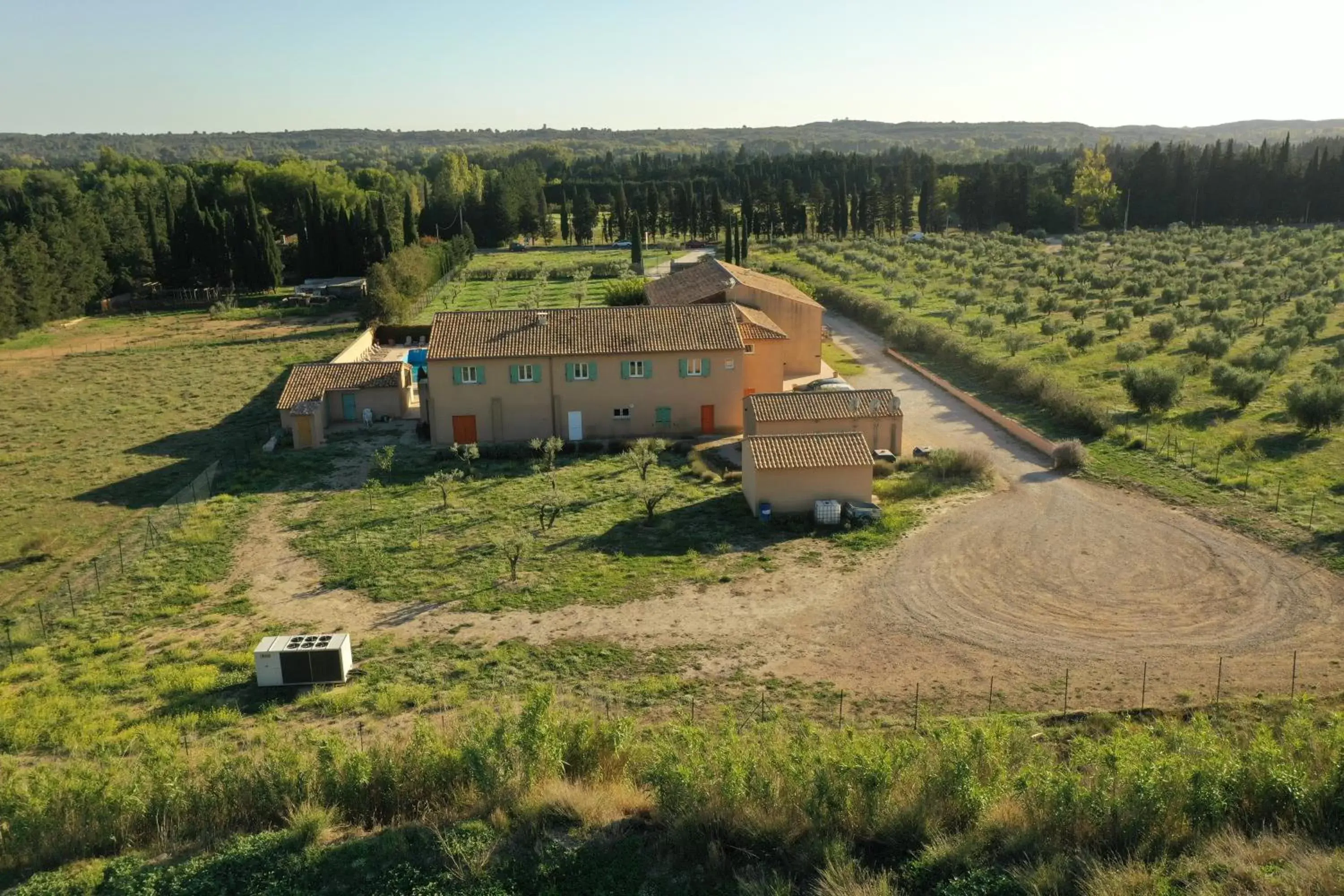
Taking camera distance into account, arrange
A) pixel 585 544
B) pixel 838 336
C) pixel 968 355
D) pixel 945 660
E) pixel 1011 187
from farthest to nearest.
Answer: pixel 1011 187, pixel 838 336, pixel 968 355, pixel 585 544, pixel 945 660

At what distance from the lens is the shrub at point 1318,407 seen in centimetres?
2948

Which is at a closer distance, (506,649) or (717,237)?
(506,649)

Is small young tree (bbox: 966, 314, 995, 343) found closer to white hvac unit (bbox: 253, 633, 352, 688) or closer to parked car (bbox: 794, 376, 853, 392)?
parked car (bbox: 794, 376, 853, 392)

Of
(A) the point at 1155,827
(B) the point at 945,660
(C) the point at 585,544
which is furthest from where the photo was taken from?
(C) the point at 585,544

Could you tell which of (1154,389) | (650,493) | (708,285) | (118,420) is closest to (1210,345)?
(1154,389)

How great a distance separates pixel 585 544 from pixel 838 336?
97.7ft

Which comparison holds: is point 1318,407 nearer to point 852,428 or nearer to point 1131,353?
point 1131,353

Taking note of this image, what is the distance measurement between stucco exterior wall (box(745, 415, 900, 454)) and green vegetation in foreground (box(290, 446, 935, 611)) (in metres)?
1.72

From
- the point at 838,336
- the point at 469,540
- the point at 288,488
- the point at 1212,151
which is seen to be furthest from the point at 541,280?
the point at 1212,151

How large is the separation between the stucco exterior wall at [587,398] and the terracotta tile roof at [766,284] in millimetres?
8711

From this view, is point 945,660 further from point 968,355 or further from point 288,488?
point 968,355

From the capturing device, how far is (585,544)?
2398 cm

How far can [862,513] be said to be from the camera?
24.8 m

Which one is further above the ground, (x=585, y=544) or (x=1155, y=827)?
(x=1155, y=827)
